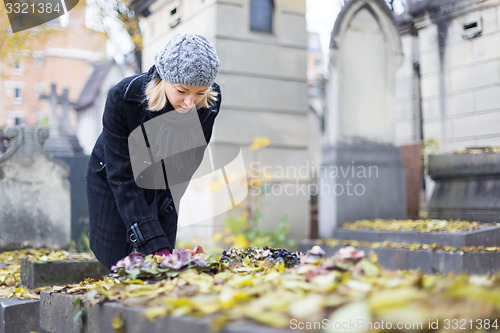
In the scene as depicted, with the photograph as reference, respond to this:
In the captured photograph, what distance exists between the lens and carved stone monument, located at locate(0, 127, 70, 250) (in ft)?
19.6

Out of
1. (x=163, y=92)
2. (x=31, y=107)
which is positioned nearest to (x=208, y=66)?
(x=163, y=92)

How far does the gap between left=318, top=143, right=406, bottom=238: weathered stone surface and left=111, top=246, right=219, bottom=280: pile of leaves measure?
4.65 meters

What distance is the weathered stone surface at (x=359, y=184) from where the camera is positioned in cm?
678

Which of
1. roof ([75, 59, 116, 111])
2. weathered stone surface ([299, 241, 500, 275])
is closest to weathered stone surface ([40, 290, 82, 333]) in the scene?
weathered stone surface ([299, 241, 500, 275])

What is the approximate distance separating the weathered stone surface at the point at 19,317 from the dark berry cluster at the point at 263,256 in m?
1.19

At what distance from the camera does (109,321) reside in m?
1.75

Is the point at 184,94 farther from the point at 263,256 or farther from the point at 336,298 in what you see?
the point at 336,298

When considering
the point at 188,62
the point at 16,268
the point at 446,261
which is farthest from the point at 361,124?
the point at 188,62

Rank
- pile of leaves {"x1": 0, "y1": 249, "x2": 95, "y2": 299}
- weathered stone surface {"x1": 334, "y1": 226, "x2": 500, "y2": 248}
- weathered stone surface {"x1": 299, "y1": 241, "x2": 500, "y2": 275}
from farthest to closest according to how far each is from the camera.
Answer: weathered stone surface {"x1": 334, "y1": 226, "x2": 500, "y2": 248}, weathered stone surface {"x1": 299, "y1": 241, "x2": 500, "y2": 275}, pile of leaves {"x1": 0, "y1": 249, "x2": 95, "y2": 299}

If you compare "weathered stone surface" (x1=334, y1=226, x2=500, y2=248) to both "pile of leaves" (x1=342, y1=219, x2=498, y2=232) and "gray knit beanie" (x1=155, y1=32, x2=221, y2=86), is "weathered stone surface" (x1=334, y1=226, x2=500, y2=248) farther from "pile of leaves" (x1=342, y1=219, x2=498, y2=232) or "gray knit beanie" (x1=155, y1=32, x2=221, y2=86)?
"gray knit beanie" (x1=155, y1=32, x2=221, y2=86)

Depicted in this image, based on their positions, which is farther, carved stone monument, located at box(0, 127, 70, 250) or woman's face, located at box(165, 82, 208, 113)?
carved stone monument, located at box(0, 127, 70, 250)

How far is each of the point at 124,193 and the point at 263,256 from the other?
2.27ft

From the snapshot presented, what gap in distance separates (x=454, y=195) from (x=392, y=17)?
250 cm

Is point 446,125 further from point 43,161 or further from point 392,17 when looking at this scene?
point 43,161
